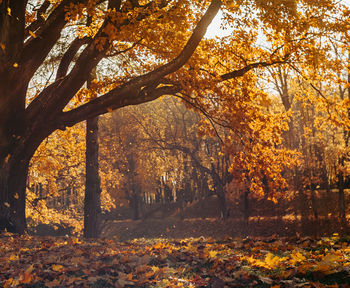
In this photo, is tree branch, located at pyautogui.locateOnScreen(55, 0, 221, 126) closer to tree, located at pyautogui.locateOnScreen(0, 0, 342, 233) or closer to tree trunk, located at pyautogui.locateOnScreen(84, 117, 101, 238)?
tree, located at pyautogui.locateOnScreen(0, 0, 342, 233)

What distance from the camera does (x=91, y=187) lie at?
13969mm

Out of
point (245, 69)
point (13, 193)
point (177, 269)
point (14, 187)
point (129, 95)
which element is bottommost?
point (177, 269)

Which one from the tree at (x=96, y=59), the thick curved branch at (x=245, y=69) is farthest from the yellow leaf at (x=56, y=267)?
the thick curved branch at (x=245, y=69)

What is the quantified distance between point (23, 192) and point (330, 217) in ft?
60.7

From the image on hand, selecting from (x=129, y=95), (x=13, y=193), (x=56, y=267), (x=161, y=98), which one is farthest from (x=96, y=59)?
(x=56, y=267)

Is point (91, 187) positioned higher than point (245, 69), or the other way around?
point (245, 69)

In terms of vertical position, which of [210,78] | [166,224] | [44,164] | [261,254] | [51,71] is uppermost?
[51,71]

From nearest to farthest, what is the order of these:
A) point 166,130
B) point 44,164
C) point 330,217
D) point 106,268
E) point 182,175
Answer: point 106,268 → point 44,164 → point 330,217 → point 166,130 → point 182,175

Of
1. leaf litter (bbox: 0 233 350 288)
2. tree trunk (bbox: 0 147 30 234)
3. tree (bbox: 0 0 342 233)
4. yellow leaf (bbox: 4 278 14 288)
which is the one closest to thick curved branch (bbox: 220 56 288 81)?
tree (bbox: 0 0 342 233)

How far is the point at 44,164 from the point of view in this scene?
64.8 feet

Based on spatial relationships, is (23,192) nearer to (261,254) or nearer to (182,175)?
(261,254)

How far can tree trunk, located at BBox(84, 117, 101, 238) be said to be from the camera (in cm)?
1380

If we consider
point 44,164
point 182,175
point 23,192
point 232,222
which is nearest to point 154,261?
point 23,192

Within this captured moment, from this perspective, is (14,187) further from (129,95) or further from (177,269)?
(177,269)
